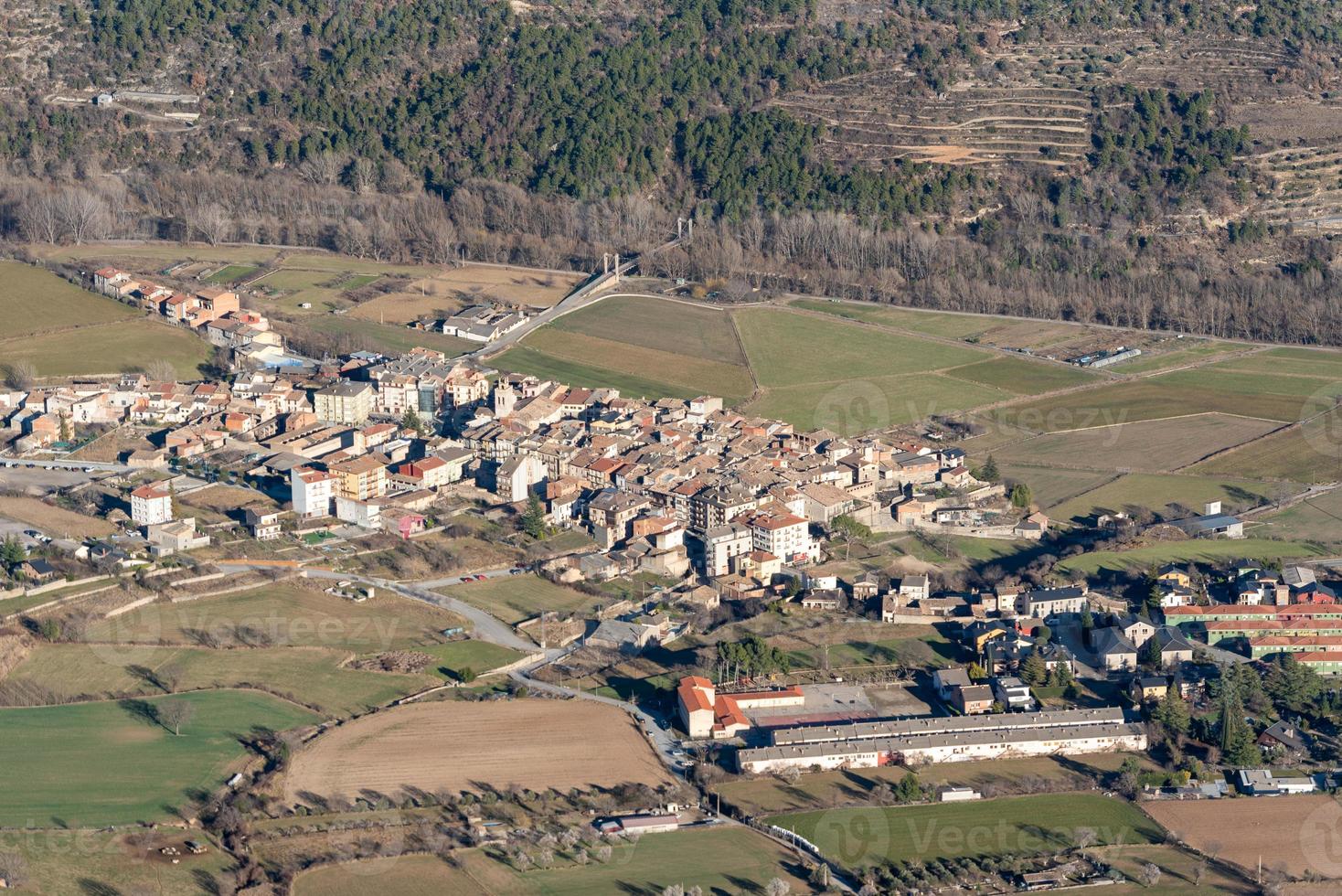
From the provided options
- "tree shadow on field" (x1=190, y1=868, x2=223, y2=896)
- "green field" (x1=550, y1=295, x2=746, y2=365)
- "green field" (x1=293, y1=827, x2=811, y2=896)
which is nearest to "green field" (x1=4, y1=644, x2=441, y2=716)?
"green field" (x1=293, y1=827, x2=811, y2=896)

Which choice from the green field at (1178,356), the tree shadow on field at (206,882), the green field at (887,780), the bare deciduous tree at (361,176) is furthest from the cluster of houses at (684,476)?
the bare deciduous tree at (361,176)

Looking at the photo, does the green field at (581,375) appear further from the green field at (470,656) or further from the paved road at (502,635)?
the green field at (470,656)

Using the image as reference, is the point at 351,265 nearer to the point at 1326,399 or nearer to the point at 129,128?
the point at 129,128

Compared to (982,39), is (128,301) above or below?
below

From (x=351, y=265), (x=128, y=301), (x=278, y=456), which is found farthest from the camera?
(x=351, y=265)

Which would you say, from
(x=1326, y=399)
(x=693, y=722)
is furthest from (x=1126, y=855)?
(x=1326, y=399)

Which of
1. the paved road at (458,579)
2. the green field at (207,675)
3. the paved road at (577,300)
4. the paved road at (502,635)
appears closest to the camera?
the paved road at (502,635)

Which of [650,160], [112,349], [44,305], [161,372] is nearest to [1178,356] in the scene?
[650,160]
